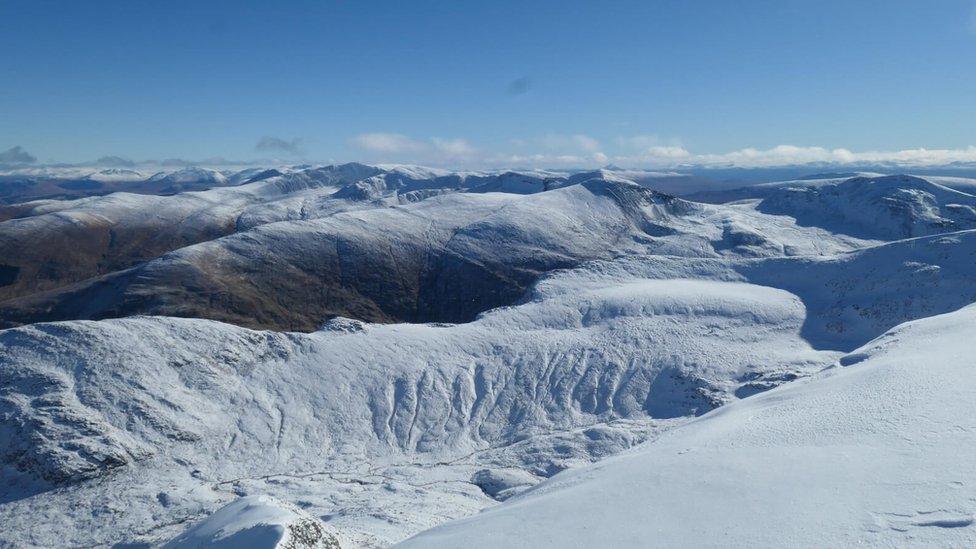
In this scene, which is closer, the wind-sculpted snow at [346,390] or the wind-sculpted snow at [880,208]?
the wind-sculpted snow at [346,390]

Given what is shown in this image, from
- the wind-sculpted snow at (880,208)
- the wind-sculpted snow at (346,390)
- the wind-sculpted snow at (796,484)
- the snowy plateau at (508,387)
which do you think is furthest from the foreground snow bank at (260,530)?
the wind-sculpted snow at (880,208)

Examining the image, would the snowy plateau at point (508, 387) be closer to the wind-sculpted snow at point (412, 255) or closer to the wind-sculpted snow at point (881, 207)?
the wind-sculpted snow at point (412, 255)

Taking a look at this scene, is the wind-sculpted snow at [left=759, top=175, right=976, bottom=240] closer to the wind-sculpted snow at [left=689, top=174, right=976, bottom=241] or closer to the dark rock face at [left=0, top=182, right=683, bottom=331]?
the wind-sculpted snow at [left=689, top=174, right=976, bottom=241]

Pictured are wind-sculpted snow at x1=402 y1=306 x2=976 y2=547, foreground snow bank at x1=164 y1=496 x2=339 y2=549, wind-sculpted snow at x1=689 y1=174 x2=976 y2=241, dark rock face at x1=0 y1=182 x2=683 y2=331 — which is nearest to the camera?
wind-sculpted snow at x1=402 y1=306 x2=976 y2=547

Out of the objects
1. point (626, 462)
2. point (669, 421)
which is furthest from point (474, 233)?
point (626, 462)

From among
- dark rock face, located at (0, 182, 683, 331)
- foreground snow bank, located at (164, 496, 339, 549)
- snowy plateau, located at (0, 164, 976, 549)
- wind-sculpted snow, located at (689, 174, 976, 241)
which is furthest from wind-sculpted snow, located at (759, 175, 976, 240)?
foreground snow bank, located at (164, 496, 339, 549)

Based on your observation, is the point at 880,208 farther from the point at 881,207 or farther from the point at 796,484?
the point at 796,484
